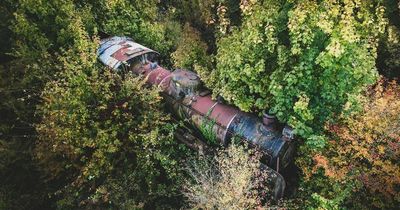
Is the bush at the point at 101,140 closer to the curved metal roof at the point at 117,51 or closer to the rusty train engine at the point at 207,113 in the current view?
the rusty train engine at the point at 207,113

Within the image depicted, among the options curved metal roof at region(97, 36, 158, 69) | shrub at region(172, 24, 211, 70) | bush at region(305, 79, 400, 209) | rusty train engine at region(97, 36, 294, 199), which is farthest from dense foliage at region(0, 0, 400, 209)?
shrub at region(172, 24, 211, 70)

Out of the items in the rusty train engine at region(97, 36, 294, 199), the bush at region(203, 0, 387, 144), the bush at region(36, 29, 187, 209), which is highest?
the bush at region(203, 0, 387, 144)

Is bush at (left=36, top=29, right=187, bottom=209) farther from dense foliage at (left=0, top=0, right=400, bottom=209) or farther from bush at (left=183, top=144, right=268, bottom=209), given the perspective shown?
bush at (left=183, top=144, right=268, bottom=209)

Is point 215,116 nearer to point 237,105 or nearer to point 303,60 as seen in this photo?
point 237,105

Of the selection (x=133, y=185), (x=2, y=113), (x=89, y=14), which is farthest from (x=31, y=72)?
(x=133, y=185)

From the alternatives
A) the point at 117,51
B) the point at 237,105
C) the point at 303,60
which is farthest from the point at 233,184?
the point at 117,51

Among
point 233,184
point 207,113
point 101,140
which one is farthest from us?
point 207,113

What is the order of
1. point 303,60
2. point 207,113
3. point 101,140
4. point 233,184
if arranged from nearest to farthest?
1. point 303,60
2. point 233,184
3. point 101,140
4. point 207,113
